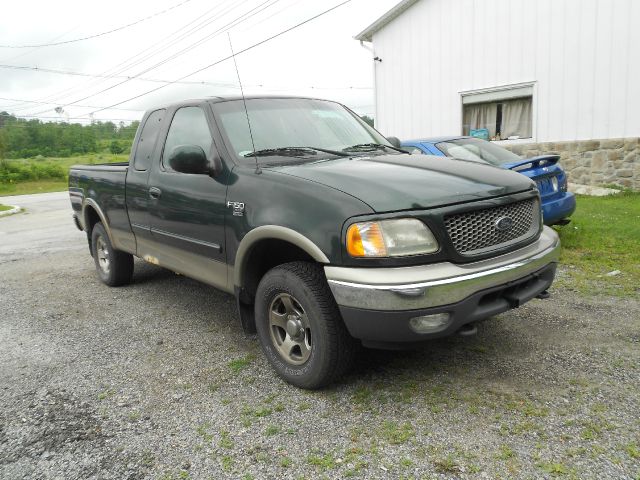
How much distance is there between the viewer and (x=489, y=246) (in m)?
2.98

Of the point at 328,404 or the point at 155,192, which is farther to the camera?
the point at 155,192

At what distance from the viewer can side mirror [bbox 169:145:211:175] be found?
11.7 ft

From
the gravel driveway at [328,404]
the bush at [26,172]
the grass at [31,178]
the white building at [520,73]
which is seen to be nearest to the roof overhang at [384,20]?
the white building at [520,73]

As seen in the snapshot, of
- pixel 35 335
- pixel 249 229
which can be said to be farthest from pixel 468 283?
pixel 35 335

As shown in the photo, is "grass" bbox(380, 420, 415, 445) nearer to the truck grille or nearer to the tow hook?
the tow hook

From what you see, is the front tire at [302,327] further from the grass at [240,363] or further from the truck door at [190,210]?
the truck door at [190,210]

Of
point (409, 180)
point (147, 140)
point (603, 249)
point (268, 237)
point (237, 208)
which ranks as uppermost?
point (147, 140)

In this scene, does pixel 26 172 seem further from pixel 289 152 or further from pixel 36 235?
pixel 289 152

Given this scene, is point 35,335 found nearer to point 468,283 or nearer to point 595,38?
point 468,283

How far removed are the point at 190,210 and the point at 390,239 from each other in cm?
178

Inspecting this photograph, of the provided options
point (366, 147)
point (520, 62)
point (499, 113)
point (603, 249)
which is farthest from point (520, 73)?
point (366, 147)

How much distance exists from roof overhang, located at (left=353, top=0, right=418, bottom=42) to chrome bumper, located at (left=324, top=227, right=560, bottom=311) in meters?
12.4

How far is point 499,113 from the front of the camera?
13.1m

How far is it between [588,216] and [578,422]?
672cm
